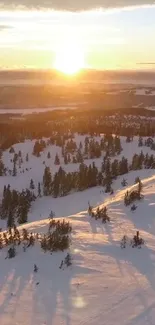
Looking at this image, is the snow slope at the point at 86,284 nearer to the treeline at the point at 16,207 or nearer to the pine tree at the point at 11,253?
the pine tree at the point at 11,253

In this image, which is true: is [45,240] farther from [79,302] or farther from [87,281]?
[79,302]

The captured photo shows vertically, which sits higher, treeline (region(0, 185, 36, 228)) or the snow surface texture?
the snow surface texture

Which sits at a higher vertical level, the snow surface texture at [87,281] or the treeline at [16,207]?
the snow surface texture at [87,281]

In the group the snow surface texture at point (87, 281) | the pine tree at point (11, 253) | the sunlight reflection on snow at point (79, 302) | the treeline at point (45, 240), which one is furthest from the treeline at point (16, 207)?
the sunlight reflection on snow at point (79, 302)

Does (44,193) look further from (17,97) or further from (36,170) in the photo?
(17,97)

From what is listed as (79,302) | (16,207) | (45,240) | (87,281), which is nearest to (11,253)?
(45,240)

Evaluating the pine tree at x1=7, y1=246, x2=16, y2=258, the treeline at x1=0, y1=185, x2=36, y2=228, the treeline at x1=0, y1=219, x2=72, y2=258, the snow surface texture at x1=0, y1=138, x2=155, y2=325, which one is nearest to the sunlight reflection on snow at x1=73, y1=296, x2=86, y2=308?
the snow surface texture at x1=0, y1=138, x2=155, y2=325

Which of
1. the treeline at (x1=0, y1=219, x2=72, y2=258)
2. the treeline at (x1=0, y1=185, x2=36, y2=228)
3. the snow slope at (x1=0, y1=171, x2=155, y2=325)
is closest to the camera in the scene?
the snow slope at (x1=0, y1=171, x2=155, y2=325)

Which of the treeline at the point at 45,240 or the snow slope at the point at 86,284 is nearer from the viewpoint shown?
the snow slope at the point at 86,284

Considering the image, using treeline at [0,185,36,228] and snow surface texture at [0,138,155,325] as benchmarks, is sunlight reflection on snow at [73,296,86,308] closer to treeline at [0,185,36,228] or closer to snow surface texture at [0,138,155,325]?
snow surface texture at [0,138,155,325]
